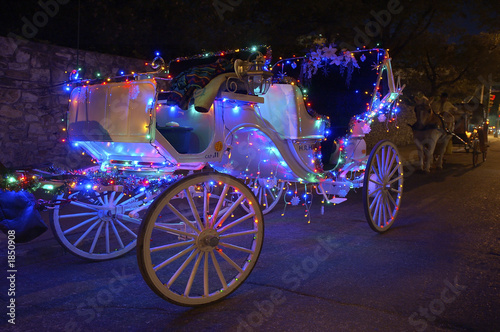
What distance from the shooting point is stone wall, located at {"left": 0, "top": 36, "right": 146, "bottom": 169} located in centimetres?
796

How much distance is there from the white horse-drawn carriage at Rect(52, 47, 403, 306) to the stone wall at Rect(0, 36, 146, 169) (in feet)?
10.6

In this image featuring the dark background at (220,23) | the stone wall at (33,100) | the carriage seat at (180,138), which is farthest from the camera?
the dark background at (220,23)

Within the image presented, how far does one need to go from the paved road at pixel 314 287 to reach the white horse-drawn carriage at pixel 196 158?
260mm

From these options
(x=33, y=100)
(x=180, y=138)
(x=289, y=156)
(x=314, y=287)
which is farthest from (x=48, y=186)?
(x=33, y=100)

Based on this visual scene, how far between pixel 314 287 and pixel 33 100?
22.6 ft

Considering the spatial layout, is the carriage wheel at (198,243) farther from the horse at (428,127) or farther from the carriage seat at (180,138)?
the horse at (428,127)

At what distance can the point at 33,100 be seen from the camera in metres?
8.32

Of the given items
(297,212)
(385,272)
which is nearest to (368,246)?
(385,272)

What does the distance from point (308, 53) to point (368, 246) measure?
3276mm

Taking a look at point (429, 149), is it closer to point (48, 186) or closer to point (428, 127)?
point (428, 127)

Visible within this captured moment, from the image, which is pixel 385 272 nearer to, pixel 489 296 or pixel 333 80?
pixel 489 296

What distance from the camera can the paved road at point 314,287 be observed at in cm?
327

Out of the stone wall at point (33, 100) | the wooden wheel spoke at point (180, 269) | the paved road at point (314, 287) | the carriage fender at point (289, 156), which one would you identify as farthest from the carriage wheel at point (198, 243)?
the stone wall at point (33, 100)

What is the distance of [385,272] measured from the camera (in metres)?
4.34
